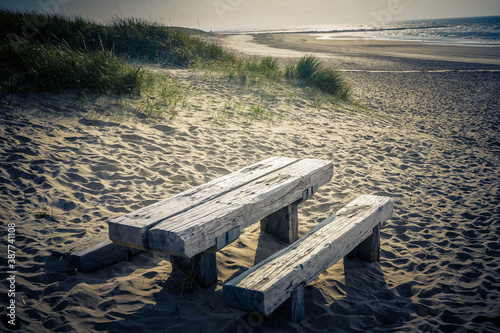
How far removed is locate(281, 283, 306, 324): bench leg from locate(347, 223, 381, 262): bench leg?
44.3 inches

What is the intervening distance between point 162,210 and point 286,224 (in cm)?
150

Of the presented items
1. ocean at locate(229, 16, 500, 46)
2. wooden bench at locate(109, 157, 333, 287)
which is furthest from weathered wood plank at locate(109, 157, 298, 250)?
ocean at locate(229, 16, 500, 46)

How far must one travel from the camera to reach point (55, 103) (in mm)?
5719

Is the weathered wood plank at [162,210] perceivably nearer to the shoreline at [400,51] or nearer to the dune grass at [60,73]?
the dune grass at [60,73]

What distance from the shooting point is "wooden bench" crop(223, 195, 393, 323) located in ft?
Answer: 6.08

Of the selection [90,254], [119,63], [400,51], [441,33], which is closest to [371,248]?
[90,254]

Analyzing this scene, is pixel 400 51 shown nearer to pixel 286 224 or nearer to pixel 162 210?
pixel 286 224

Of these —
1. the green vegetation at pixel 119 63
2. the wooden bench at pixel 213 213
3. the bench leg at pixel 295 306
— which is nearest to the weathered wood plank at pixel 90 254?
the wooden bench at pixel 213 213

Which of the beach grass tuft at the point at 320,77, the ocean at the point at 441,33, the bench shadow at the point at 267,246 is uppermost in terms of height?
the ocean at the point at 441,33

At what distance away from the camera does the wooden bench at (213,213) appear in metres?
1.83

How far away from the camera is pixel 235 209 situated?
2.11m

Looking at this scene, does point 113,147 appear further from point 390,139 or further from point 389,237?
point 390,139

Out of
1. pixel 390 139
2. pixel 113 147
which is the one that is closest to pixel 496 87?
pixel 390 139

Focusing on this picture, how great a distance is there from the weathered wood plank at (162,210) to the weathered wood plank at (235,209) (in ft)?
0.15
